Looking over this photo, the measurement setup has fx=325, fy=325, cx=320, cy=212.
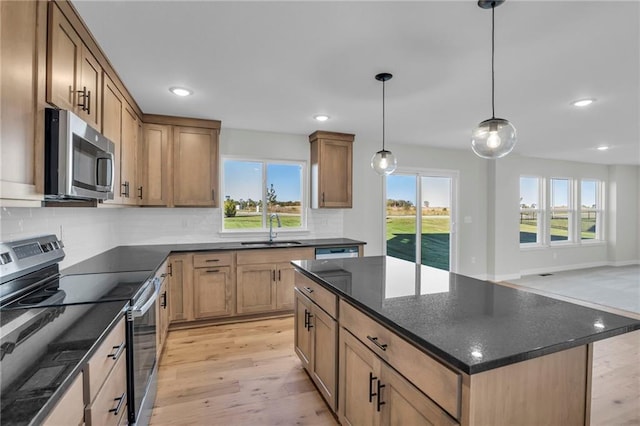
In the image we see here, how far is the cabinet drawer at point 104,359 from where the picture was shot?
3.81 ft

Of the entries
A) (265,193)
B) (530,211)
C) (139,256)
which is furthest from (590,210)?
(139,256)

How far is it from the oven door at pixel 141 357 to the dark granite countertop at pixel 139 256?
0.41 meters

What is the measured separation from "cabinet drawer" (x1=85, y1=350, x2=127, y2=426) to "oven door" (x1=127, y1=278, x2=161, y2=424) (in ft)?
0.26

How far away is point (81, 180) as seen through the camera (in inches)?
64.1

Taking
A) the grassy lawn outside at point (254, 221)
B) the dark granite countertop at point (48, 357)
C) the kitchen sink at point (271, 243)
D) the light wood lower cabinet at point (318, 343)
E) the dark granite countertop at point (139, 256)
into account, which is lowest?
the light wood lower cabinet at point (318, 343)

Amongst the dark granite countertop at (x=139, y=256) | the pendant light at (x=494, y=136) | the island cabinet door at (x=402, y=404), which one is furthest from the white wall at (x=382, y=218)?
the pendant light at (x=494, y=136)

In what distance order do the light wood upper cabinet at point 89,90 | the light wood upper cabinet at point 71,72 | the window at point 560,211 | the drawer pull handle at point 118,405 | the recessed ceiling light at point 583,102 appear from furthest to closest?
the window at point 560,211
the recessed ceiling light at point 583,102
the light wood upper cabinet at point 89,90
the light wood upper cabinet at point 71,72
the drawer pull handle at point 118,405

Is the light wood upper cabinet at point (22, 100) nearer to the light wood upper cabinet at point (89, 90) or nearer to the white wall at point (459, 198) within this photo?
the light wood upper cabinet at point (89, 90)

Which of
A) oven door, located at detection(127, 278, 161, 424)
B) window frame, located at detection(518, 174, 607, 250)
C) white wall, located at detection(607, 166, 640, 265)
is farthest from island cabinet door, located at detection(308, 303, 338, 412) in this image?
white wall, located at detection(607, 166, 640, 265)

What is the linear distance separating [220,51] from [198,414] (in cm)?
Answer: 244

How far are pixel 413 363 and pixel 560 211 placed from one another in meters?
7.84

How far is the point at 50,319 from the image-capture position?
52.5 inches

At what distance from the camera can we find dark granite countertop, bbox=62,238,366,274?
241cm

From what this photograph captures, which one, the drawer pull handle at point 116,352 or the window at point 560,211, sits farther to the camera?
the window at point 560,211
